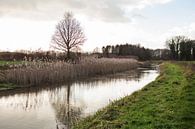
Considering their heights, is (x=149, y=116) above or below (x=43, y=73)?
below

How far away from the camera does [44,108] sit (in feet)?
42.5

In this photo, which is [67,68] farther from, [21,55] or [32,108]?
[21,55]

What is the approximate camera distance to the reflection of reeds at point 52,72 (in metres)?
20.0

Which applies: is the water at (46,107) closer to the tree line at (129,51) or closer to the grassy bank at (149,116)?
the grassy bank at (149,116)

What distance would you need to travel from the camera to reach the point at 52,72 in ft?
72.6

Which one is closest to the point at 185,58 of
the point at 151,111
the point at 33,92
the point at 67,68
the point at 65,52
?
the point at 65,52

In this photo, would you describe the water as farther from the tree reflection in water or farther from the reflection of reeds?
the reflection of reeds

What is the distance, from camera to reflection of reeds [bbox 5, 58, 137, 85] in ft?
65.6

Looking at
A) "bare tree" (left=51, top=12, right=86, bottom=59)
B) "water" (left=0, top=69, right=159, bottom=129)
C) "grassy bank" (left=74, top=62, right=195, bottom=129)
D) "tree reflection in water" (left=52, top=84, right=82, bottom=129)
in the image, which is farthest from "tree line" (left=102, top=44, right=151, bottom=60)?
"grassy bank" (left=74, top=62, right=195, bottom=129)

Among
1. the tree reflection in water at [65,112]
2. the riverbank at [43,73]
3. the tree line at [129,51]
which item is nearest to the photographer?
the tree reflection in water at [65,112]

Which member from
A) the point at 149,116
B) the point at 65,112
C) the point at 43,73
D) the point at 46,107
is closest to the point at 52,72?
the point at 43,73

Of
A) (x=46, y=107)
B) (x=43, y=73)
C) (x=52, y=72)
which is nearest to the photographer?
(x=46, y=107)

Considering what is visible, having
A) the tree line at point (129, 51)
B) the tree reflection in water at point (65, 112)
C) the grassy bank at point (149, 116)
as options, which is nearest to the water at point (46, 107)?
the tree reflection in water at point (65, 112)

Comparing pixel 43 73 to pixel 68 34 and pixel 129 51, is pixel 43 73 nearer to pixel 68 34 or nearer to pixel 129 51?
pixel 68 34
